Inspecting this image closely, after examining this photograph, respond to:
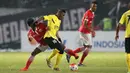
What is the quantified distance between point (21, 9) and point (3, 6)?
132 cm

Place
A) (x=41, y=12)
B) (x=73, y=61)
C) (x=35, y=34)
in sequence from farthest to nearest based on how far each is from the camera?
1. (x=41, y=12)
2. (x=73, y=61)
3. (x=35, y=34)

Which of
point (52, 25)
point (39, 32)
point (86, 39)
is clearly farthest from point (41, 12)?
point (52, 25)

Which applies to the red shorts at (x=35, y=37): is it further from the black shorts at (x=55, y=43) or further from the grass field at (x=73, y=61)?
the black shorts at (x=55, y=43)

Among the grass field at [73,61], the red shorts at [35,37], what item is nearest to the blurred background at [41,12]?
the grass field at [73,61]

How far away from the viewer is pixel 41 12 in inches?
1335

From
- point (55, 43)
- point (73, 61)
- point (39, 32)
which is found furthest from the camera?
point (73, 61)

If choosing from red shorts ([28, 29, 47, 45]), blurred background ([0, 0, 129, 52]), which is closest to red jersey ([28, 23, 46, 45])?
red shorts ([28, 29, 47, 45])

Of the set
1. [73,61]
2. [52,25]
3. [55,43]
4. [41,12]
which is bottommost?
[73,61]

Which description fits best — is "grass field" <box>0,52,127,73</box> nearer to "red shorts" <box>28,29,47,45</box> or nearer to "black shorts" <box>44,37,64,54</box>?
"black shorts" <box>44,37,64,54</box>

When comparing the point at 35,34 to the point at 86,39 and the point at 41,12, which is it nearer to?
the point at 86,39

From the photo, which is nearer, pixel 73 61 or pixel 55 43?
pixel 55 43

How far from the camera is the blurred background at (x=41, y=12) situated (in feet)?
109

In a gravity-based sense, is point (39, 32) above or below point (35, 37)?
above

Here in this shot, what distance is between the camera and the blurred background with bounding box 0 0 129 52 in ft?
109
